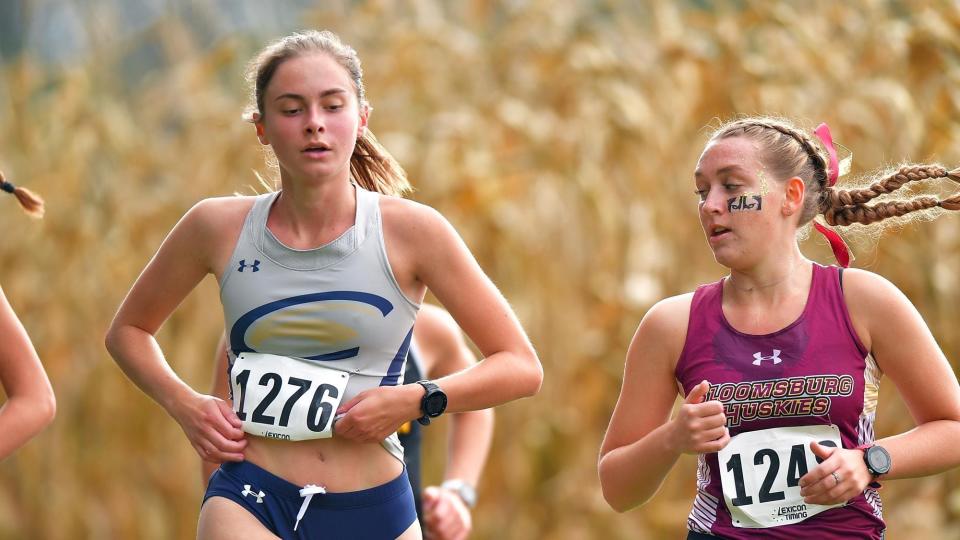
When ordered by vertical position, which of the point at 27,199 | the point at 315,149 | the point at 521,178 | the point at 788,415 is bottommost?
the point at 788,415

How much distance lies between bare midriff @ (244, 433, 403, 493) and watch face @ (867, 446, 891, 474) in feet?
3.57

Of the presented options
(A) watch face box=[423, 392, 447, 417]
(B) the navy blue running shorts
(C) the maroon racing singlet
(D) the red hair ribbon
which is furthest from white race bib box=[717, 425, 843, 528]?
(B) the navy blue running shorts

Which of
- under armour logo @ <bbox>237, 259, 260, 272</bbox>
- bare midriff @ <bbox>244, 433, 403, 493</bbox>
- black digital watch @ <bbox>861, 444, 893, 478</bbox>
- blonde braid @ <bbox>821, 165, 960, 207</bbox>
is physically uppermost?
blonde braid @ <bbox>821, 165, 960, 207</bbox>

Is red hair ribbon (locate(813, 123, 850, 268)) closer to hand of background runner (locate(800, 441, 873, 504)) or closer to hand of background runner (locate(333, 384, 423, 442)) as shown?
hand of background runner (locate(800, 441, 873, 504))

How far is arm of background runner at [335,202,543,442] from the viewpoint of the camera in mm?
3244

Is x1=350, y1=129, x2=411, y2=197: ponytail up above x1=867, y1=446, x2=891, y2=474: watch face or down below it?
above

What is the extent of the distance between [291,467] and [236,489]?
129 millimetres

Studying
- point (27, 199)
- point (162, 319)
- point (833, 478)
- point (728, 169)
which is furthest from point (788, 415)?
point (27, 199)

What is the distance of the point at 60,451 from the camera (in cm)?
596

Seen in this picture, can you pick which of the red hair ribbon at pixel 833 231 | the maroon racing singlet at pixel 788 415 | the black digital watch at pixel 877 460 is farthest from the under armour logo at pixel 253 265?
the black digital watch at pixel 877 460

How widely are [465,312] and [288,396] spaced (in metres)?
0.44

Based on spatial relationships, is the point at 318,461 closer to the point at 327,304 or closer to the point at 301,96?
the point at 327,304

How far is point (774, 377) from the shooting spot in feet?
9.82

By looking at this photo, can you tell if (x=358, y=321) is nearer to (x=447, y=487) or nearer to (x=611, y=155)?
(x=447, y=487)
